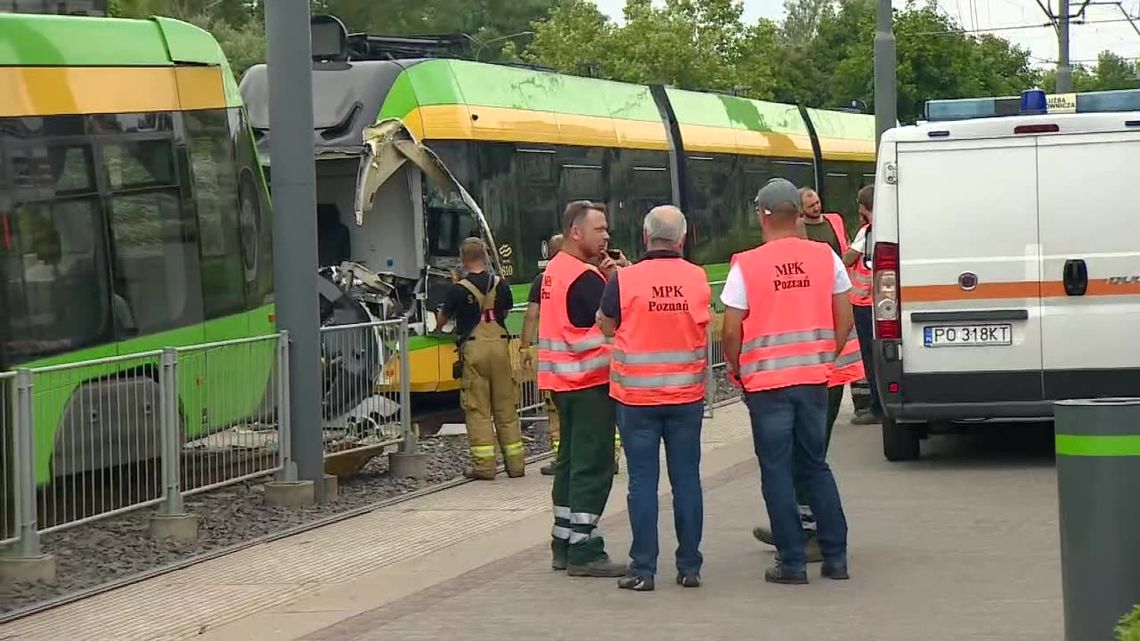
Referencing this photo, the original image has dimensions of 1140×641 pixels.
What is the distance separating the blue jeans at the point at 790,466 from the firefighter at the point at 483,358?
15.3ft

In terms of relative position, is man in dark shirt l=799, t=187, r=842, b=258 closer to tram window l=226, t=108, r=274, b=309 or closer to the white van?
the white van

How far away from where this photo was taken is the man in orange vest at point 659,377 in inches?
368

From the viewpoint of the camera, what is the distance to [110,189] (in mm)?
13250

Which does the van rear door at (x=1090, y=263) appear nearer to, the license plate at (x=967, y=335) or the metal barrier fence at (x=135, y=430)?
the license plate at (x=967, y=335)

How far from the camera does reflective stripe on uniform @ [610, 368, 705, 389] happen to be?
30.7 ft

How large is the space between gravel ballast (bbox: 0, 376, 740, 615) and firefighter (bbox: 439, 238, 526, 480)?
0.55 metres

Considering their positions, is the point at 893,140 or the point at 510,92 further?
the point at 510,92

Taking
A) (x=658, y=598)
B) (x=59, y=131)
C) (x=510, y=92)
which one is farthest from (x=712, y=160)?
(x=658, y=598)

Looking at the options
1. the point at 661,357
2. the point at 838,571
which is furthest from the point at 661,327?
the point at 838,571

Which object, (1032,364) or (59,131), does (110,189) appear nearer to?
(59,131)

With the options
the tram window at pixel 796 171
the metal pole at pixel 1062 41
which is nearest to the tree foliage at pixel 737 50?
the metal pole at pixel 1062 41

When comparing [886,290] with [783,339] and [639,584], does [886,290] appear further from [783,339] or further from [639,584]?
[639,584]

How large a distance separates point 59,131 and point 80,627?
456 cm

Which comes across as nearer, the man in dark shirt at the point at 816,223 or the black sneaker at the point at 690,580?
the black sneaker at the point at 690,580
